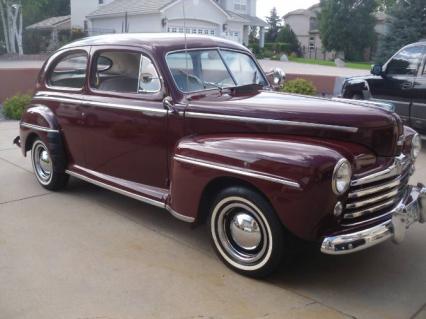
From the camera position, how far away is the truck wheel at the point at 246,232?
348cm

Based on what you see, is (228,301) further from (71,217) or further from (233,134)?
(71,217)

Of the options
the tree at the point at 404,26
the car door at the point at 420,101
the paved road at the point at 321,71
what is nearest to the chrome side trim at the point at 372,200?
the car door at the point at 420,101

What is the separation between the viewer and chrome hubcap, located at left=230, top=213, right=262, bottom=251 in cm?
363

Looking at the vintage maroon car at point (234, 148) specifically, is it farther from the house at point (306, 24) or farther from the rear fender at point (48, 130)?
the house at point (306, 24)

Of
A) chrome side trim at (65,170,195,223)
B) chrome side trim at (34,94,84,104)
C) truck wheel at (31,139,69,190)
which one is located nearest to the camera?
chrome side trim at (65,170,195,223)

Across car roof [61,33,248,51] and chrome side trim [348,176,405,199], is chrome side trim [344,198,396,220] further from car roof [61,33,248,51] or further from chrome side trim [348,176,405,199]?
car roof [61,33,248,51]

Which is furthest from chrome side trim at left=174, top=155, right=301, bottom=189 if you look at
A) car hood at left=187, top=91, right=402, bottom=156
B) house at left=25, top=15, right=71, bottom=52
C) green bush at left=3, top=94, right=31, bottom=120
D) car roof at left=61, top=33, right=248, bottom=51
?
house at left=25, top=15, right=71, bottom=52

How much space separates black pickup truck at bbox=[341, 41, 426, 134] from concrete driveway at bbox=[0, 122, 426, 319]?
12.1 ft

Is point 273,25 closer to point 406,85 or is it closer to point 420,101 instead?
point 406,85

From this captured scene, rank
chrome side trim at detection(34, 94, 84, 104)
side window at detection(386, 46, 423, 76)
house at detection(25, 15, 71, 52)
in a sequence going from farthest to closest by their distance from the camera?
house at detection(25, 15, 71, 52) < side window at detection(386, 46, 423, 76) < chrome side trim at detection(34, 94, 84, 104)

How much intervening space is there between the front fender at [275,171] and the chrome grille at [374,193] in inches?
7.6

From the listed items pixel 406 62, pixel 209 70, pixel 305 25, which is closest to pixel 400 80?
pixel 406 62

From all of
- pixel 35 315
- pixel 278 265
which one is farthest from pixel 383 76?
pixel 35 315

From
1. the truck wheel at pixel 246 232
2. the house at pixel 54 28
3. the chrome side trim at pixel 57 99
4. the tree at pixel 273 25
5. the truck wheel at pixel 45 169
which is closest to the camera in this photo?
the truck wheel at pixel 246 232
